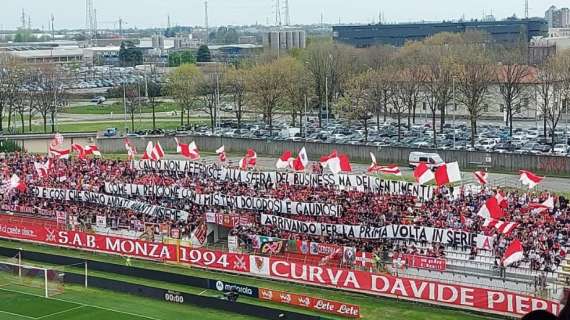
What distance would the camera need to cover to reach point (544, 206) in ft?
119

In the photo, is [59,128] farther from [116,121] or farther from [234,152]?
[234,152]

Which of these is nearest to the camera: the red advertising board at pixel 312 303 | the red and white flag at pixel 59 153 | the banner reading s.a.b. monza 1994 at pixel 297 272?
the banner reading s.a.b. monza 1994 at pixel 297 272

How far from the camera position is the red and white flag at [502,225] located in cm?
3292

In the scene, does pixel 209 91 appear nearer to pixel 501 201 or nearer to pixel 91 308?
pixel 501 201

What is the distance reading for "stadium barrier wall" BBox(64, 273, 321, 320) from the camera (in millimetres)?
30742

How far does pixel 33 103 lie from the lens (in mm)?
98000

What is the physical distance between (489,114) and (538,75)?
46.6 feet

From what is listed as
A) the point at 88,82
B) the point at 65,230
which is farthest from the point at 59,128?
the point at 88,82

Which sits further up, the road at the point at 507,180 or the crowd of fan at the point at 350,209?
the crowd of fan at the point at 350,209

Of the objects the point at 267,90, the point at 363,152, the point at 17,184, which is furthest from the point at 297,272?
the point at 267,90

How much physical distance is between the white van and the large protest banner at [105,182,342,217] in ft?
61.4

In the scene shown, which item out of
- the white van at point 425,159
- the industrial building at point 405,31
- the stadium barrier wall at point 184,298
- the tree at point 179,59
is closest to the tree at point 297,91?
the white van at point 425,159

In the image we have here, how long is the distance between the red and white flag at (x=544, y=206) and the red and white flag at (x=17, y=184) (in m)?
27.3

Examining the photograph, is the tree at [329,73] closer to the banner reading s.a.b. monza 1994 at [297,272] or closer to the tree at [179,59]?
the banner reading s.a.b. monza 1994 at [297,272]
